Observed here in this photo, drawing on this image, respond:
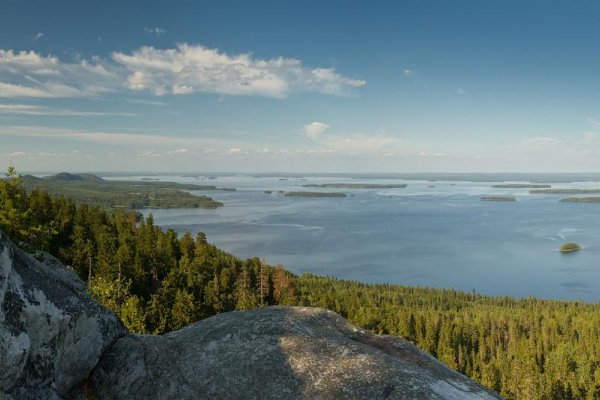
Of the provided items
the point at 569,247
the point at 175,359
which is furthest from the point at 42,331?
the point at 569,247

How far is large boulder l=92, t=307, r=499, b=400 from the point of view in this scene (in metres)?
12.1

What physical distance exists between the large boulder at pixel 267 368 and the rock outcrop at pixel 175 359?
28 mm

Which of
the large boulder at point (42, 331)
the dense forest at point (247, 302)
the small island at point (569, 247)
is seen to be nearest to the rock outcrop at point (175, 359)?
the large boulder at point (42, 331)

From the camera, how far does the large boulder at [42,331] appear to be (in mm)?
9797

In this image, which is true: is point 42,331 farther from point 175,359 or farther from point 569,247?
point 569,247

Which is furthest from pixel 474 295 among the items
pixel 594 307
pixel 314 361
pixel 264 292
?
pixel 314 361

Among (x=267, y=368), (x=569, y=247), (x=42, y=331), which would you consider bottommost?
(x=569, y=247)

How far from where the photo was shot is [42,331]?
10.7 meters

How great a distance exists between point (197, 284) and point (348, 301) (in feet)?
114

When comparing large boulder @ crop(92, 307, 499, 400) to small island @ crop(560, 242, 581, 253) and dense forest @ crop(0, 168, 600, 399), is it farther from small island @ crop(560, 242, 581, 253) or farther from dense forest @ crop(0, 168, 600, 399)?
small island @ crop(560, 242, 581, 253)

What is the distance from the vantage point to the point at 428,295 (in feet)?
446

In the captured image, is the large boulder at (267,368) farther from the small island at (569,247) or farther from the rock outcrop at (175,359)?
the small island at (569,247)

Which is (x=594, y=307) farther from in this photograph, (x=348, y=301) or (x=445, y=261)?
(x=348, y=301)

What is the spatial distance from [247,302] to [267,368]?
5563cm
